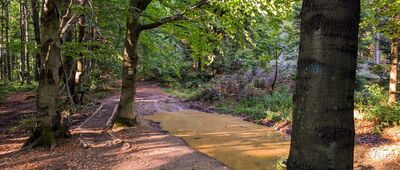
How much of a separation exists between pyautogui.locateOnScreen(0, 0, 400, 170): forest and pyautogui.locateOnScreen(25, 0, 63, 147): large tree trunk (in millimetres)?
26

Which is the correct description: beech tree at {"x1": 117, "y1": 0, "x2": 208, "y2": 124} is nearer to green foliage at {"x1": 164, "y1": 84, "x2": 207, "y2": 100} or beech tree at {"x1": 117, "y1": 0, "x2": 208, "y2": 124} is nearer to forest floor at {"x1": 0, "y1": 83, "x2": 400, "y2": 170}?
forest floor at {"x1": 0, "y1": 83, "x2": 400, "y2": 170}

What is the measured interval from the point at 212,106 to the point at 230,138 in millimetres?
7967

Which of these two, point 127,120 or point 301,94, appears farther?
point 127,120

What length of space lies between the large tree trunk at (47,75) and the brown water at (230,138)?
14.0 feet

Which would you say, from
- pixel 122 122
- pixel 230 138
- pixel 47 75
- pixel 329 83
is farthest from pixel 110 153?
pixel 329 83

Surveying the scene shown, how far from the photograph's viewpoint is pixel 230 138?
1148 centimetres

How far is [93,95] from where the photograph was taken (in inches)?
824

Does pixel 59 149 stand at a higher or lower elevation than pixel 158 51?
lower

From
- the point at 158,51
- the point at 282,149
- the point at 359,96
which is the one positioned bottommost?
the point at 282,149

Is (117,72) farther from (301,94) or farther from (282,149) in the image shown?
(301,94)

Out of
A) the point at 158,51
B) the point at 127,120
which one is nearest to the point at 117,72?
the point at 158,51

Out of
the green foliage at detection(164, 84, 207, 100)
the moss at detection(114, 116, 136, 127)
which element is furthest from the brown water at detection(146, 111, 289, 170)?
the green foliage at detection(164, 84, 207, 100)

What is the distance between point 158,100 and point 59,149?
13.2m

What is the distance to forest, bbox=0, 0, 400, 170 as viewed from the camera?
1609mm
